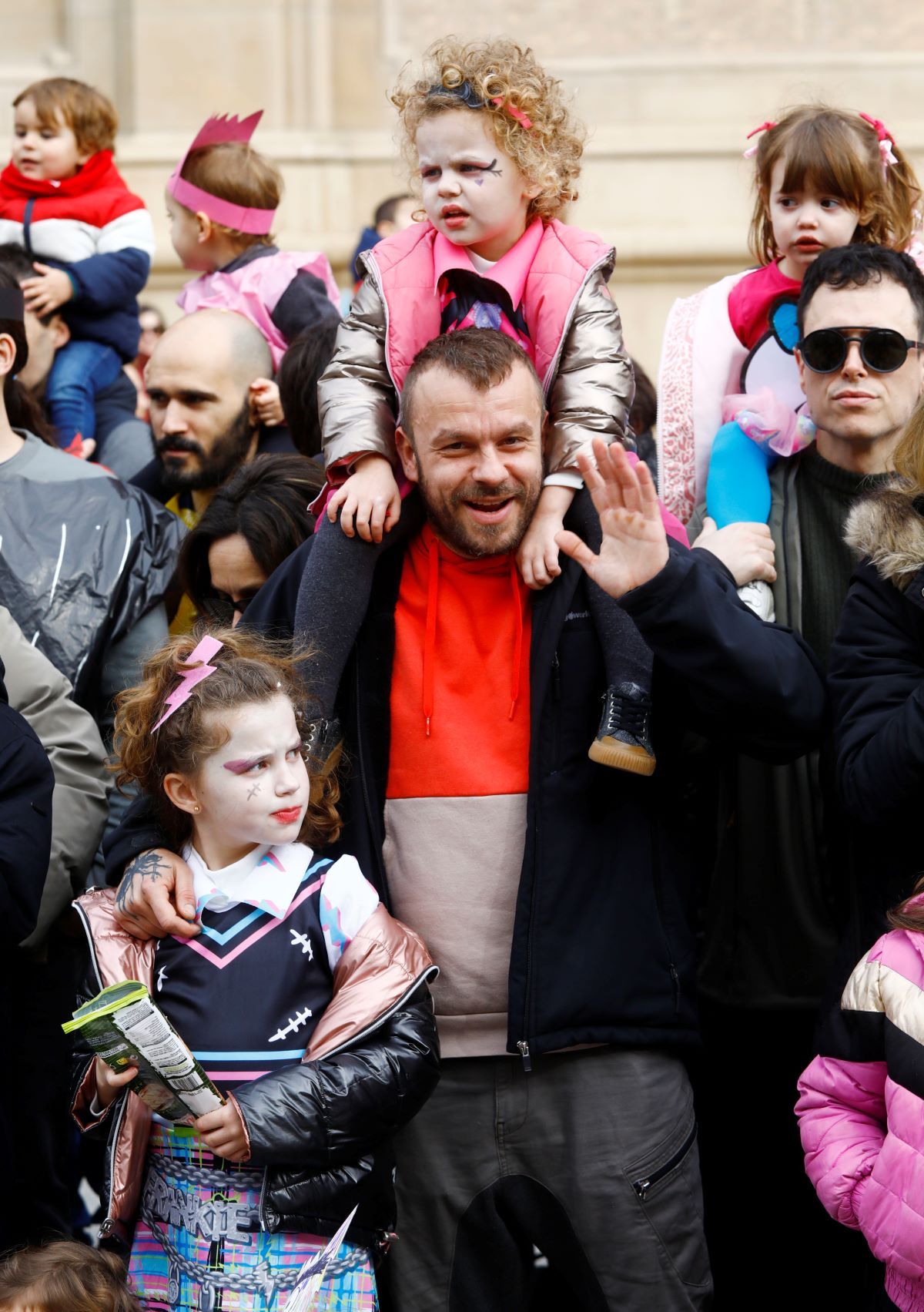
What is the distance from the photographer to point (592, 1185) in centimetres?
337

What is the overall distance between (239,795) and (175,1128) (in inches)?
23.5

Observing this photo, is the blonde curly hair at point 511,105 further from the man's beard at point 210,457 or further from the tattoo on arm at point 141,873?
the tattoo on arm at point 141,873

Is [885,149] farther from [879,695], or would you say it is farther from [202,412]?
[202,412]

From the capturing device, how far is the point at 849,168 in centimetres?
416

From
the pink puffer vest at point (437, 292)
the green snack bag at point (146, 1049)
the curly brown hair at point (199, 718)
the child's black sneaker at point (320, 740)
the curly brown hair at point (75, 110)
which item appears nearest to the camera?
the green snack bag at point (146, 1049)

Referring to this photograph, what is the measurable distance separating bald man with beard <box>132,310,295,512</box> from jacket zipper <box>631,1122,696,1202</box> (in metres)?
2.36

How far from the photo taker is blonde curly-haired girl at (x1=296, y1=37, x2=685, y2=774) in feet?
11.7

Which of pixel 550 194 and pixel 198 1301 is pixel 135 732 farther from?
pixel 550 194

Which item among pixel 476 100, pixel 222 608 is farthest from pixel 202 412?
pixel 476 100

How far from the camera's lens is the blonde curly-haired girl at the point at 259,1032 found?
3.04 metres

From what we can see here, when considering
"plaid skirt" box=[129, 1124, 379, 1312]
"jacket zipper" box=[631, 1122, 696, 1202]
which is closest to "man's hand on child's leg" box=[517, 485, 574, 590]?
"jacket zipper" box=[631, 1122, 696, 1202]

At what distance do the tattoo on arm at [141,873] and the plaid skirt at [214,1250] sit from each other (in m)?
0.41

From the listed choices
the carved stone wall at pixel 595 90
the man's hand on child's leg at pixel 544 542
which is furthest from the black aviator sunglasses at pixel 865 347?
the carved stone wall at pixel 595 90

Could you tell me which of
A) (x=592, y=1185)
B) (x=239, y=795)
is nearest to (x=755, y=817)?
(x=592, y=1185)
